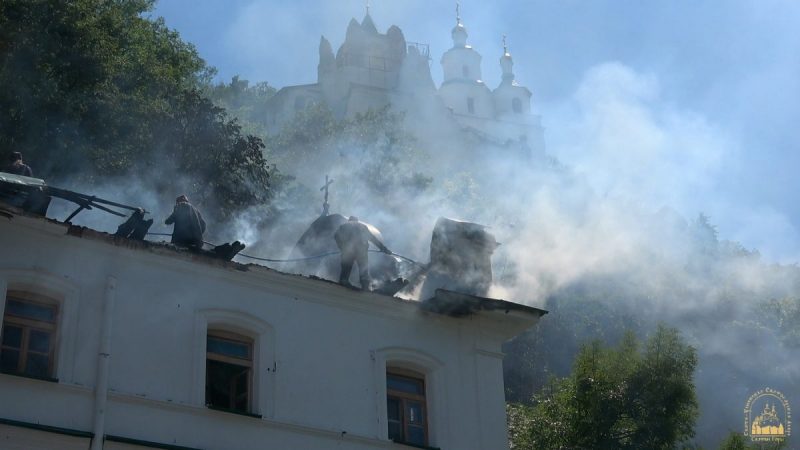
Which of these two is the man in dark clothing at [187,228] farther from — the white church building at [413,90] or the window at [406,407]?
the white church building at [413,90]

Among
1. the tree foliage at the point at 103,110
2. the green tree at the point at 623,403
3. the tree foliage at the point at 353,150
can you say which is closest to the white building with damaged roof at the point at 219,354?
the green tree at the point at 623,403

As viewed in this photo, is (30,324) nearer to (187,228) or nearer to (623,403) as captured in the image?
(187,228)

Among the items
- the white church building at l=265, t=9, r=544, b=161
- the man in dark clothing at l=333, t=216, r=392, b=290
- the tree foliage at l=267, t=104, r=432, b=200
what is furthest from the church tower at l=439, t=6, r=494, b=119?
the man in dark clothing at l=333, t=216, r=392, b=290

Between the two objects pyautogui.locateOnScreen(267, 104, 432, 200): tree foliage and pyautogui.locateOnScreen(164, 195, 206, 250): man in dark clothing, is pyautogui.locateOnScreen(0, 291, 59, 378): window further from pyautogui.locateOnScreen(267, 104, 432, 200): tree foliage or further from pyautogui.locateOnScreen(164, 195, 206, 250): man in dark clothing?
pyautogui.locateOnScreen(267, 104, 432, 200): tree foliage

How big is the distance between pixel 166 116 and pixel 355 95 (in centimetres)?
6522

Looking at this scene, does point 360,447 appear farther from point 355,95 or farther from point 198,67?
point 355,95

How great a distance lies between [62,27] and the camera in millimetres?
26750

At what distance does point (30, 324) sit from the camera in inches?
605

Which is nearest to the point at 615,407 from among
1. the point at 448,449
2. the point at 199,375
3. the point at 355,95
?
the point at 448,449

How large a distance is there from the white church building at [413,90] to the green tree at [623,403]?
171ft

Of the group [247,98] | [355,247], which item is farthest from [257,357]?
[247,98]

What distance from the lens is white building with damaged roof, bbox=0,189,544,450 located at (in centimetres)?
1509

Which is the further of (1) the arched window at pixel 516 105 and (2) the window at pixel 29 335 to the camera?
(1) the arched window at pixel 516 105

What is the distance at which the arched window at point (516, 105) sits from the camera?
11362cm
